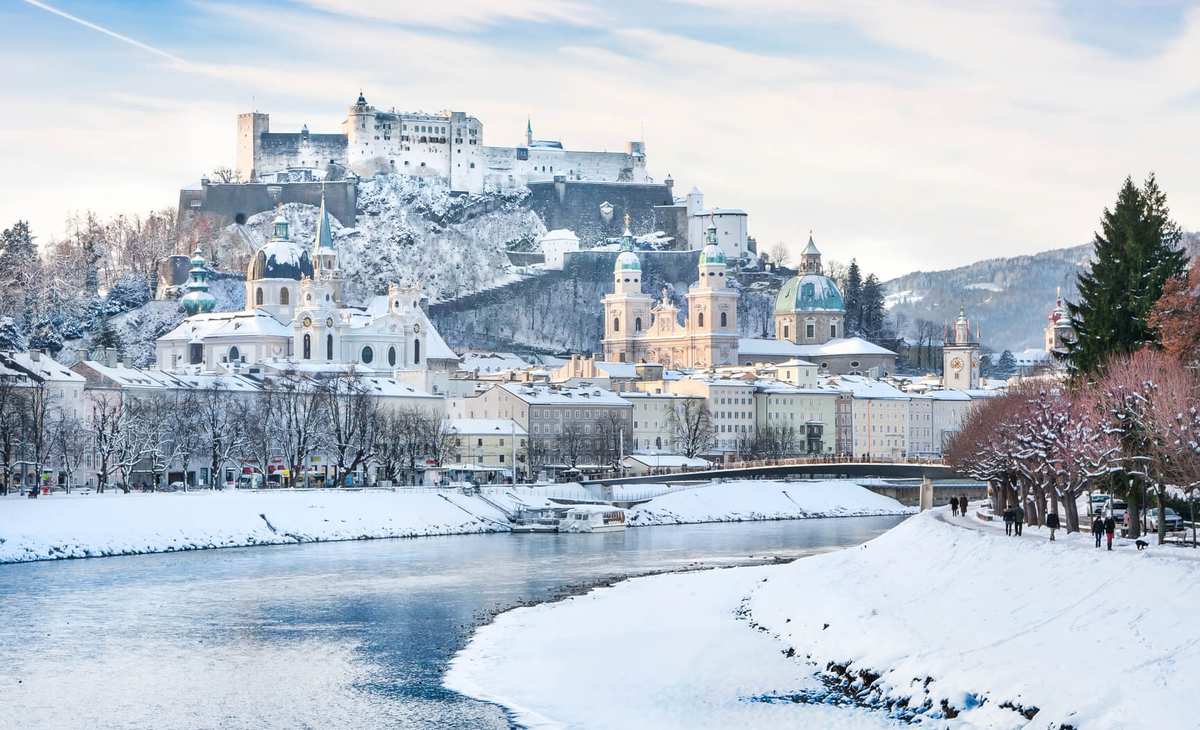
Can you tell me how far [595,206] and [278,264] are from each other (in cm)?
3994

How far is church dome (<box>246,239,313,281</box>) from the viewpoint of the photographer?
131m

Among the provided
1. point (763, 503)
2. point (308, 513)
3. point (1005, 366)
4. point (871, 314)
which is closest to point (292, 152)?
point (871, 314)

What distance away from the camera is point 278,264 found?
13125 centimetres

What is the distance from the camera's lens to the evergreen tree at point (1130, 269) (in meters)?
41.2

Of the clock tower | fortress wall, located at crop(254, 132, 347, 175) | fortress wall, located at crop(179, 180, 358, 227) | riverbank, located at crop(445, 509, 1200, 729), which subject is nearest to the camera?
riverbank, located at crop(445, 509, 1200, 729)

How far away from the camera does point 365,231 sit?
15325 cm

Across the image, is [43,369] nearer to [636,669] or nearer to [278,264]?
[278,264]

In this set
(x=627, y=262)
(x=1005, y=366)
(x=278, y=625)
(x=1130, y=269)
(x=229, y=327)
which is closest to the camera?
(x=278, y=625)

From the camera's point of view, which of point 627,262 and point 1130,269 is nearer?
point 1130,269

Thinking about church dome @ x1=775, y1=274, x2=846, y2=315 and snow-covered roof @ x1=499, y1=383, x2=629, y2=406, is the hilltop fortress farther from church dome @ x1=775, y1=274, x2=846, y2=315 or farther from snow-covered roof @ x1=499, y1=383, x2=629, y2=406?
snow-covered roof @ x1=499, y1=383, x2=629, y2=406

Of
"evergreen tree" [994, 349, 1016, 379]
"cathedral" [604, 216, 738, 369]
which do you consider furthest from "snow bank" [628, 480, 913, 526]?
"evergreen tree" [994, 349, 1016, 379]

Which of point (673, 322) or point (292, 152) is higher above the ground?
point (292, 152)

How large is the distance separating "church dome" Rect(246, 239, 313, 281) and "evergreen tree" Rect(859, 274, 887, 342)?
54.2 meters

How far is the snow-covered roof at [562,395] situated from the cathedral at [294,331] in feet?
38.4
